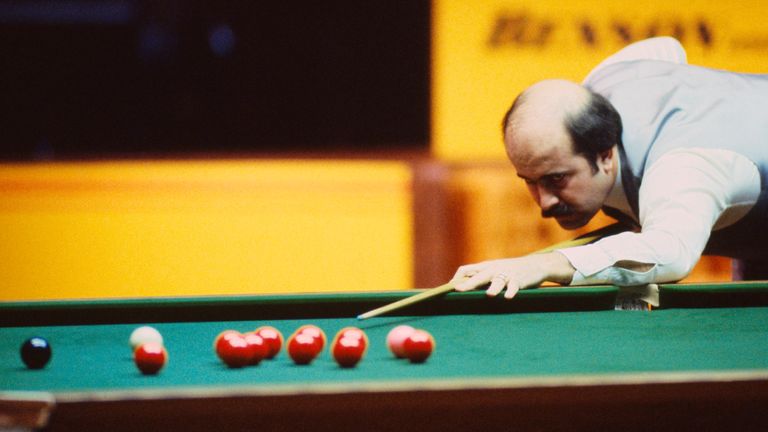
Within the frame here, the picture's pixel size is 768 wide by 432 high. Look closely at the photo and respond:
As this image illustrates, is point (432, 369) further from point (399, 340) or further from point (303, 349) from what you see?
point (303, 349)

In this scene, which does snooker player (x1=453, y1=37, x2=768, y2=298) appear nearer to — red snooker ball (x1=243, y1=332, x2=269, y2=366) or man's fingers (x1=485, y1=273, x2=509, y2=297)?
man's fingers (x1=485, y1=273, x2=509, y2=297)

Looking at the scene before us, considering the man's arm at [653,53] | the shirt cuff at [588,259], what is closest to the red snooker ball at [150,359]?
the shirt cuff at [588,259]

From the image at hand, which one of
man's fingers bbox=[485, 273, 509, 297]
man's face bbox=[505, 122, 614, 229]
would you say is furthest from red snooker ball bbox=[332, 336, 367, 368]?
man's face bbox=[505, 122, 614, 229]

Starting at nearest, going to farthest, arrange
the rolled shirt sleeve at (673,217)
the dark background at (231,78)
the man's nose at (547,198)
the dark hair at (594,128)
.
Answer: the rolled shirt sleeve at (673,217), the dark hair at (594,128), the man's nose at (547,198), the dark background at (231,78)

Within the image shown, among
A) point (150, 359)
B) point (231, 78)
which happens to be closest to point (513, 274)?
point (150, 359)

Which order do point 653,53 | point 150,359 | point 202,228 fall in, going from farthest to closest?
point 202,228 < point 653,53 < point 150,359

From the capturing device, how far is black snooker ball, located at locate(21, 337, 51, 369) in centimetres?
150

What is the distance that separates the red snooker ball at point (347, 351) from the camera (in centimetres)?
145

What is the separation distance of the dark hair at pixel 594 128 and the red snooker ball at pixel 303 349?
1.35m

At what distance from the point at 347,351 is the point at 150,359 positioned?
30 centimetres

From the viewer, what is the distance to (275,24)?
527cm

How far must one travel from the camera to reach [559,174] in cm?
A: 268

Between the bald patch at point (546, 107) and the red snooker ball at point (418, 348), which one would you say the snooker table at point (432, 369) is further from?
the bald patch at point (546, 107)

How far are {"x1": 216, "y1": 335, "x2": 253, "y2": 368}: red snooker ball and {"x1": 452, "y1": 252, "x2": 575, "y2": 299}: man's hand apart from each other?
2.35 feet
